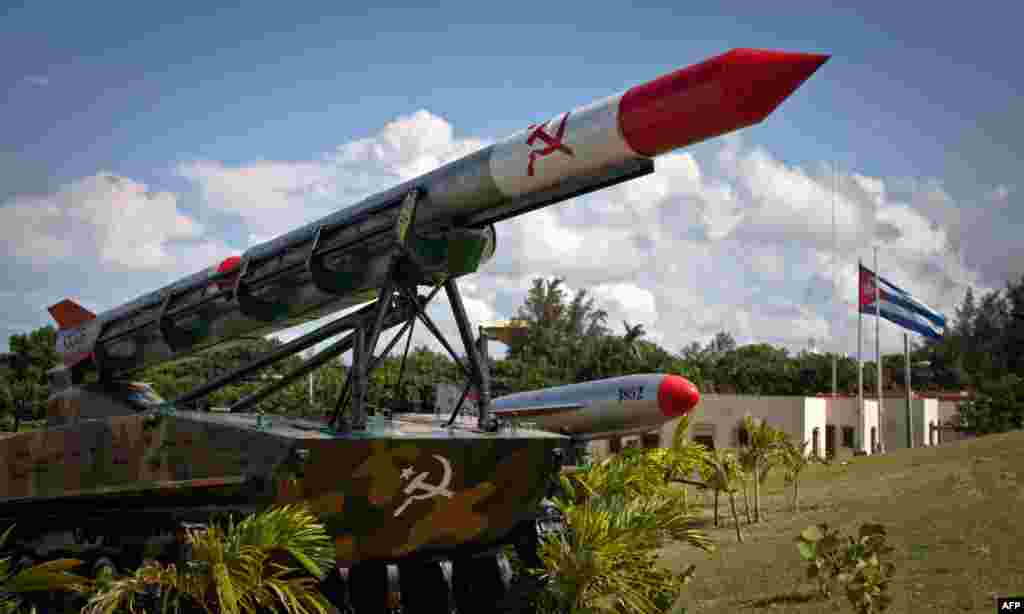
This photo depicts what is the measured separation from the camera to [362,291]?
27.8 feet

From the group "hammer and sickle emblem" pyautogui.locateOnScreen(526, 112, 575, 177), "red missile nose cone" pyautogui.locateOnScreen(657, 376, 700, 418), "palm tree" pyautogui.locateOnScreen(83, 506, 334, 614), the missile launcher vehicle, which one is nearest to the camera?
"palm tree" pyautogui.locateOnScreen(83, 506, 334, 614)

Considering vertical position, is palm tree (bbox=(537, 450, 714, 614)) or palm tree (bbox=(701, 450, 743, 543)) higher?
palm tree (bbox=(701, 450, 743, 543))

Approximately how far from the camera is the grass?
8.57 meters

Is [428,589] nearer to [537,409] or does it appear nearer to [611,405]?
[611,405]

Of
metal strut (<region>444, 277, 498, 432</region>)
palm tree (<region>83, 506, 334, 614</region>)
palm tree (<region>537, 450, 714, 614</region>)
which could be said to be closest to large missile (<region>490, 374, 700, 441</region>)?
metal strut (<region>444, 277, 498, 432</region>)

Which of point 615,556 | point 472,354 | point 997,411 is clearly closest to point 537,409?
point 472,354

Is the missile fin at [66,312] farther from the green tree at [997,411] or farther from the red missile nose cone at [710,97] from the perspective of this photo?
the green tree at [997,411]

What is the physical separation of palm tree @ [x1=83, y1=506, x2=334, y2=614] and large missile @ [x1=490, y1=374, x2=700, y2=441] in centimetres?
1291

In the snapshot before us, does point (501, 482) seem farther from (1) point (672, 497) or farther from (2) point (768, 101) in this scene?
(2) point (768, 101)

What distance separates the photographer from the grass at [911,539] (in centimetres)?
857

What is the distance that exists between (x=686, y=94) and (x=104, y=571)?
5.43m

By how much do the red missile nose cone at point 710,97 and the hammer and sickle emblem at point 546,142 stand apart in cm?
54

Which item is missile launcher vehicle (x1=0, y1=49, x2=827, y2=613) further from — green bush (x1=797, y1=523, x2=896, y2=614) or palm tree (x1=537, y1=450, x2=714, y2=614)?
green bush (x1=797, y1=523, x2=896, y2=614)

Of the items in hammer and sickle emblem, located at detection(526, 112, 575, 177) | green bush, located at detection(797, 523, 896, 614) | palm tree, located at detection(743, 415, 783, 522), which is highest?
hammer and sickle emblem, located at detection(526, 112, 575, 177)
